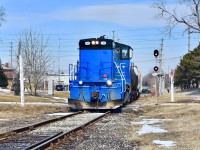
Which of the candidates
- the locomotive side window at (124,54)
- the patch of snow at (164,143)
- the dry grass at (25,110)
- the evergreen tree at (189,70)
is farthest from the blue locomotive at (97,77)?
the evergreen tree at (189,70)

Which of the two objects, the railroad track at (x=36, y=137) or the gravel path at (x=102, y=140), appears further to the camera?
the gravel path at (x=102, y=140)

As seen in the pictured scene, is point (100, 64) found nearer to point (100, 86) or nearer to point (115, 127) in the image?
point (100, 86)

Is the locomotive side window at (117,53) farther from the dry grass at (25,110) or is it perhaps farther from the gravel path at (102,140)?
the gravel path at (102,140)

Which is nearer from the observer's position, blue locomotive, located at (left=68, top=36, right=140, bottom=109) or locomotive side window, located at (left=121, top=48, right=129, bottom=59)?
blue locomotive, located at (left=68, top=36, right=140, bottom=109)

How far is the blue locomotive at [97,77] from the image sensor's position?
73.4 ft

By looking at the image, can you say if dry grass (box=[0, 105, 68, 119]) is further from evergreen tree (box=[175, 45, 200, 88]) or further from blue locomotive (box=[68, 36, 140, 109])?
evergreen tree (box=[175, 45, 200, 88])

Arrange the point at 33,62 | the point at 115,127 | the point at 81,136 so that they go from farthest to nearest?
the point at 33,62 < the point at 115,127 < the point at 81,136

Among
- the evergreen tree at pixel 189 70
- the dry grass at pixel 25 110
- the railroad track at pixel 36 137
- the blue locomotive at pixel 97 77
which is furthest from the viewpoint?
the evergreen tree at pixel 189 70

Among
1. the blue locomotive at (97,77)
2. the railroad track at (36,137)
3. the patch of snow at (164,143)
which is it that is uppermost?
the blue locomotive at (97,77)

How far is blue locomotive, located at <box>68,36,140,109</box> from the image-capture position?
2238 centimetres

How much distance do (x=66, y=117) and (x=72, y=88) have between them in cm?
374

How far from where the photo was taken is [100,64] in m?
23.6

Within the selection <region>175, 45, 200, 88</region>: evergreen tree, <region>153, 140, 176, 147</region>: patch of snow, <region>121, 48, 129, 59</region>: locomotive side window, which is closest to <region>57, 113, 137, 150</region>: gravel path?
<region>153, 140, 176, 147</region>: patch of snow

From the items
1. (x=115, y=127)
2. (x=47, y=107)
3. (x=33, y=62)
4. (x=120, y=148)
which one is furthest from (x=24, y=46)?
(x=120, y=148)
